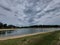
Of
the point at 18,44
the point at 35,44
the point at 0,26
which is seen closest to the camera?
the point at 18,44

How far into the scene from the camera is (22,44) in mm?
22453

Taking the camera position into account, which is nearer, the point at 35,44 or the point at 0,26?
the point at 35,44

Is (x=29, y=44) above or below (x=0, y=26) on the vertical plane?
below

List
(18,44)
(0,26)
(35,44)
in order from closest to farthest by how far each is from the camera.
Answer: (18,44), (35,44), (0,26)

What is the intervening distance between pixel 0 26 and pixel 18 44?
120714 mm

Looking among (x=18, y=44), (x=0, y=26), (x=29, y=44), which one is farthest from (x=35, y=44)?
(x=0, y=26)

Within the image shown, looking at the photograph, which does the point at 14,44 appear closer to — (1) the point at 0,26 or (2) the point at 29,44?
(2) the point at 29,44

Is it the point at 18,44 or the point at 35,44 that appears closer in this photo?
the point at 18,44

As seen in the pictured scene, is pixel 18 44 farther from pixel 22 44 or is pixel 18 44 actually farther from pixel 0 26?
pixel 0 26

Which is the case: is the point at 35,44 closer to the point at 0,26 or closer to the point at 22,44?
the point at 22,44

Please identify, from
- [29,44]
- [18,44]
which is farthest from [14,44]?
[29,44]

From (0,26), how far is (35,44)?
393ft

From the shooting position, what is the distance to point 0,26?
460ft

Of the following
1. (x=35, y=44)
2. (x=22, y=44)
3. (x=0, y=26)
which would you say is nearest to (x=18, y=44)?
(x=22, y=44)
